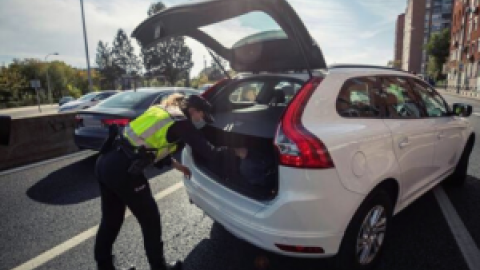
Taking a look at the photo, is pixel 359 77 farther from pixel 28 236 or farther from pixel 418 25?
pixel 418 25

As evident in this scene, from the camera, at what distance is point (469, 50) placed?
4262 cm

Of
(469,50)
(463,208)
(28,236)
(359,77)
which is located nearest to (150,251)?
(28,236)

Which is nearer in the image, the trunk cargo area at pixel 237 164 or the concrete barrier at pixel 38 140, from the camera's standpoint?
the trunk cargo area at pixel 237 164

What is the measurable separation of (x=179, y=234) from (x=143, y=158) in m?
1.22

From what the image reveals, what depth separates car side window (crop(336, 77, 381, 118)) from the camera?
7.57ft

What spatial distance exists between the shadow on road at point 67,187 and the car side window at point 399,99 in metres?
3.73

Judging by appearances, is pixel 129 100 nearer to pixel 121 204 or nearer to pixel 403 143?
pixel 121 204

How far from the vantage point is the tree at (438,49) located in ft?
209

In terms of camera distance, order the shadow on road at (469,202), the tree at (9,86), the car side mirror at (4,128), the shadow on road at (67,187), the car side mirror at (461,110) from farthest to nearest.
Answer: the tree at (9,86), the shadow on road at (67,187), the car side mirror at (461,110), the shadow on road at (469,202), the car side mirror at (4,128)

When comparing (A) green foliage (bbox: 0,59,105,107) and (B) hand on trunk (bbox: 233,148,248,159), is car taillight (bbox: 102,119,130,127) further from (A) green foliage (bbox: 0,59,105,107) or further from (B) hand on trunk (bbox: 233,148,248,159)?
(A) green foliage (bbox: 0,59,105,107)

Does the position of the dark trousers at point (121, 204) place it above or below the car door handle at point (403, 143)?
below

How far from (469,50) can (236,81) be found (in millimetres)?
52128

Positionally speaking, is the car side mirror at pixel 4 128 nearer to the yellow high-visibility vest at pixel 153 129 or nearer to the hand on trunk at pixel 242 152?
the yellow high-visibility vest at pixel 153 129

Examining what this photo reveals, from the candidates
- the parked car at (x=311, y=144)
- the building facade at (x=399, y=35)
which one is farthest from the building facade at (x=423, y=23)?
the parked car at (x=311, y=144)
